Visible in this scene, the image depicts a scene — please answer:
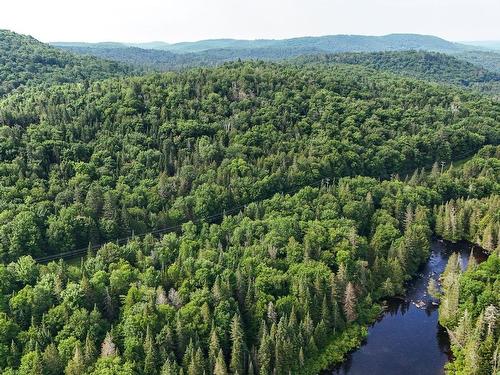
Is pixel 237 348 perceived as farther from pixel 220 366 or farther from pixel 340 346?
pixel 340 346

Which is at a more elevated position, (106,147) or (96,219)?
(106,147)

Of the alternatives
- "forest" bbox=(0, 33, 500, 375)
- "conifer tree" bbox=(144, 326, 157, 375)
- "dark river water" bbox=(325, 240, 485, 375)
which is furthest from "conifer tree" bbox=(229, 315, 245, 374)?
"dark river water" bbox=(325, 240, 485, 375)

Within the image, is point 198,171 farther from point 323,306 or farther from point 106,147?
point 323,306

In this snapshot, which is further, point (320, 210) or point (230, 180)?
point (230, 180)

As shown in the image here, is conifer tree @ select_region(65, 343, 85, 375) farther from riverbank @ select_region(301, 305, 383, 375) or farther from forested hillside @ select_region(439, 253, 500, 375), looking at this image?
forested hillside @ select_region(439, 253, 500, 375)

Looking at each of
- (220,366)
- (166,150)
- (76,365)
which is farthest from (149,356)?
(166,150)

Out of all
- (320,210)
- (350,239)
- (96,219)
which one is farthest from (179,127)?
(350,239)
